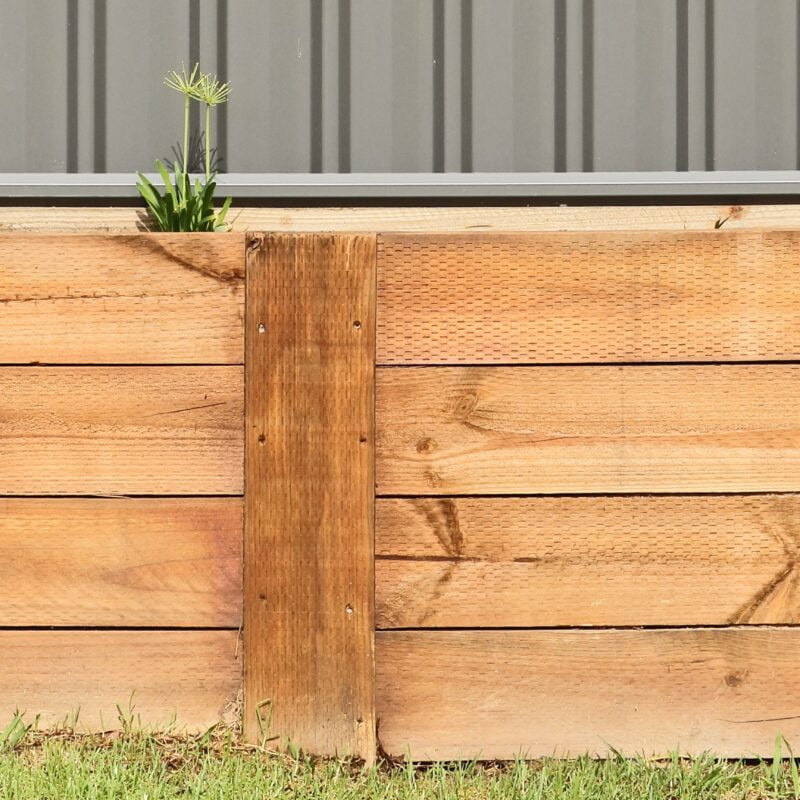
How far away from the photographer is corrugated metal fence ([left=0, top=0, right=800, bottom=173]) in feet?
6.92

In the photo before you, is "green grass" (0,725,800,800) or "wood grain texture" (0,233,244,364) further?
"wood grain texture" (0,233,244,364)

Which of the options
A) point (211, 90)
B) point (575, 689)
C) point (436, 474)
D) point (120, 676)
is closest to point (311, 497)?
point (436, 474)

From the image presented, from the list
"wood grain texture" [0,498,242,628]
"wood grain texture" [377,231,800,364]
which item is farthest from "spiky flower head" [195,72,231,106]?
"wood grain texture" [0,498,242,628]

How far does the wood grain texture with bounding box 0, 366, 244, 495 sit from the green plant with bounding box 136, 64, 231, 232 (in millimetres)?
429

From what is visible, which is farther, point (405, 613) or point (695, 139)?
point (695, 139)

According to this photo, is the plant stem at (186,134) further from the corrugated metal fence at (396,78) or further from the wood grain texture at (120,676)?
the wood grain texture at (120,676)

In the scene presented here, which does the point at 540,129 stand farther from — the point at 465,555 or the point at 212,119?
the point at 465,555

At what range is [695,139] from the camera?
6.99ft

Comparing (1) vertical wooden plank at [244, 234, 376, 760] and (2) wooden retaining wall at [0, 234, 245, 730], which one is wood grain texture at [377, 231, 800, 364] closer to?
(1) vertical wooden plank at [244, 234, 376, 760]

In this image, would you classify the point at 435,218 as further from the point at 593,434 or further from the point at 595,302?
the point at 593,434

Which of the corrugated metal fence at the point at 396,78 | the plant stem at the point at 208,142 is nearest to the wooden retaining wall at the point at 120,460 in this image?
the plant stem at the point at 208,142

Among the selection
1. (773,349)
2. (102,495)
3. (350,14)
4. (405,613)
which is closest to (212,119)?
(350,14)

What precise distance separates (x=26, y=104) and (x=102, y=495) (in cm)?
118

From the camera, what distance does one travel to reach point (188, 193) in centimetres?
190
